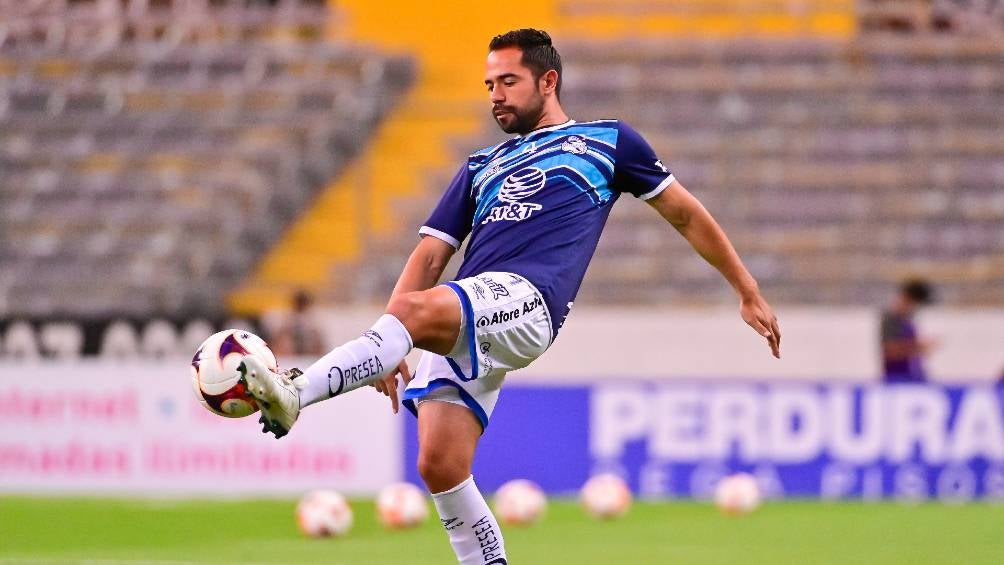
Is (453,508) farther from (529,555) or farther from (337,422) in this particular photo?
(337,422)

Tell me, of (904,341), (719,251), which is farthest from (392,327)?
(904,341)

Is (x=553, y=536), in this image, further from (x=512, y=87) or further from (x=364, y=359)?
(x=364, y=359)

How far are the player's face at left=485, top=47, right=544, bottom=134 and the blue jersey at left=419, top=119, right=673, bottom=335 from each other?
0.34ft

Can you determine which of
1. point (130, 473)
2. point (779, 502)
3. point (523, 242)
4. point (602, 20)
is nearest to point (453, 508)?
point (523, 242)

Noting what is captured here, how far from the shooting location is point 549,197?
6477 millimetres

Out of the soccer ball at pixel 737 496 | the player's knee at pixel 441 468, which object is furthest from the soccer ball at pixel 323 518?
the player's knee at pixel 441 468

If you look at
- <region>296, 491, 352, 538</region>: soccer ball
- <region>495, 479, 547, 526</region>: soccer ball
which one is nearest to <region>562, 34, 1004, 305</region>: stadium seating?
<region>495, 479, 547, 526</region>: soccer ball

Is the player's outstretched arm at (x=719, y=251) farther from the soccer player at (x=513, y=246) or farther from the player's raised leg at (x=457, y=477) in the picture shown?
the player's raised leg at (x=457, y=477)

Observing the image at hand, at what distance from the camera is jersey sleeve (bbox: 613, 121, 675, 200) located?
663 cm

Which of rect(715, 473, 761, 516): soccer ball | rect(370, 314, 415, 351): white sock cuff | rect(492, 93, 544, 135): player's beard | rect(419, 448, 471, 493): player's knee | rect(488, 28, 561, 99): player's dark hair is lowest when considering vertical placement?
rect(715, 473, 761, 516): soccer ball

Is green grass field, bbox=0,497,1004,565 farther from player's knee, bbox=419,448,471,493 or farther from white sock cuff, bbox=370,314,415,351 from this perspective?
white sock cuff, bbox=370,314,415,351

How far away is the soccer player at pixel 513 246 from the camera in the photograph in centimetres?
626

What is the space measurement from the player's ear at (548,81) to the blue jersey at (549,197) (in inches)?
5.5

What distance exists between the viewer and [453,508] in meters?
6.53
